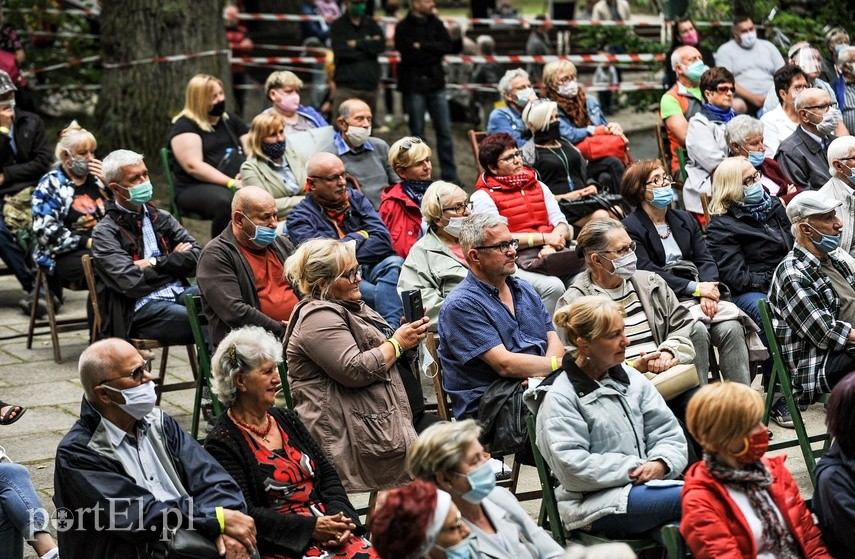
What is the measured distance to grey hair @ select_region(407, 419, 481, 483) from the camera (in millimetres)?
4527

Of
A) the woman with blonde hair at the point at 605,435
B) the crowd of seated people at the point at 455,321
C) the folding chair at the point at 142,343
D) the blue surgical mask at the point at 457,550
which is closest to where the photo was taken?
the blue surgical mask at the point at 457,550

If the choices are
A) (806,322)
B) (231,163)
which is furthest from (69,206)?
(806,322)

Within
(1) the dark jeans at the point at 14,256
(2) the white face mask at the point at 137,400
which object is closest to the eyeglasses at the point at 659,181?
(2) the white face mask at the point at 137,400

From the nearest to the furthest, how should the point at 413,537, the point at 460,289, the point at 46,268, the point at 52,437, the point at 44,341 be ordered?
1. the point at 413,537
2. the point at 460,289
3. the point at 52,437
4. the point at 46,268
5. the point at 44,341

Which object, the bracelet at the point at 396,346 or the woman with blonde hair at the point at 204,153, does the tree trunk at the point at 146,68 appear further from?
the bracelet at the point at 396,346

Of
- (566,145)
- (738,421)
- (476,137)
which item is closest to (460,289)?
(738,421)

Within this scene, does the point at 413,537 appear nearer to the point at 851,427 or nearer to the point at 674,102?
the point at 851,427

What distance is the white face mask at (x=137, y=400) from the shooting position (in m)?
5.00

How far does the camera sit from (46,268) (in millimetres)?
9125

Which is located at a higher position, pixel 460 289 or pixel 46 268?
pixel 460 289

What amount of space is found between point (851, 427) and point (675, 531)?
815mm

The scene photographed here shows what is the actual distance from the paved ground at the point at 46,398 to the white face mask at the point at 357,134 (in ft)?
6.08

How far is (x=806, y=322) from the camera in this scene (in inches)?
266

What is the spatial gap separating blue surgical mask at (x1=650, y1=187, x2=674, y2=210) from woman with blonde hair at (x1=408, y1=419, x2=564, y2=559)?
336cm
